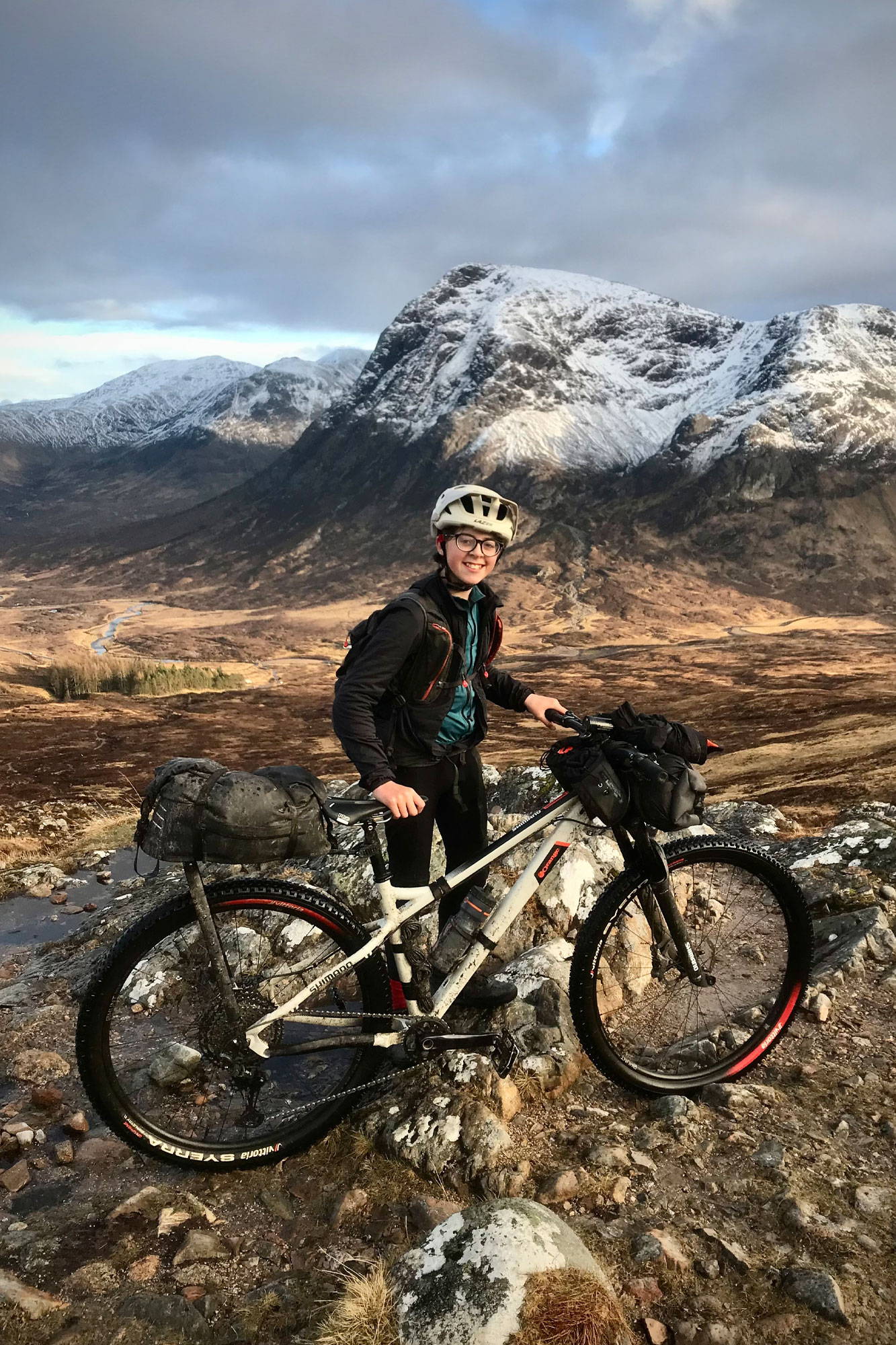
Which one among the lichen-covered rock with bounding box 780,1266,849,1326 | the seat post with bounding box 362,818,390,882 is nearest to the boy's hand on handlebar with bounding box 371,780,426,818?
the seat post with bounding box 362,818,390,882

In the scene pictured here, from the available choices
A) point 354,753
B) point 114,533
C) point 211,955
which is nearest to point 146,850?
point 211,955

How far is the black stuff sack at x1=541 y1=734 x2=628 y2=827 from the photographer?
139 inches

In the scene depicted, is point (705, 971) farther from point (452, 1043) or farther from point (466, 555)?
point (466, 555)

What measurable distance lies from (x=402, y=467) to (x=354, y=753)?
458 feet

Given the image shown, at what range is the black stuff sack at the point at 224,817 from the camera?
3121mm

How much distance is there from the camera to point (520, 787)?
10820 mm

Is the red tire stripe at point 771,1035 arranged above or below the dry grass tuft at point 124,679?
above

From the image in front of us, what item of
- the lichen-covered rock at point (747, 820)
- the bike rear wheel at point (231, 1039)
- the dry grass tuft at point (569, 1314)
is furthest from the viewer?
the lichen-covered rock at point (747, 820)

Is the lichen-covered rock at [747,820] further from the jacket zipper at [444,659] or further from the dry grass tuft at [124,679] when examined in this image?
the dry grass tuft at [124,679]

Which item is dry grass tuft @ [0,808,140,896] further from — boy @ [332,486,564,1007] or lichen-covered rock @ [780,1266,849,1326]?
lichen-covered rock @ [780,1266,849,1326]

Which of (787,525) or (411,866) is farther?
(787,525)

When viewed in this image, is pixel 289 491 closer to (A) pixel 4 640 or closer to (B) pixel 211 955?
(A) pixel 4 640

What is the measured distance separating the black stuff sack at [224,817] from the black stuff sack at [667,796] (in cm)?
142

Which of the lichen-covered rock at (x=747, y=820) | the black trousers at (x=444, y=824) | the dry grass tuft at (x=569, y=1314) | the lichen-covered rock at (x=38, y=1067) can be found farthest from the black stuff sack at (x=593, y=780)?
the lichen-covered rock at (x=747, y=820)
